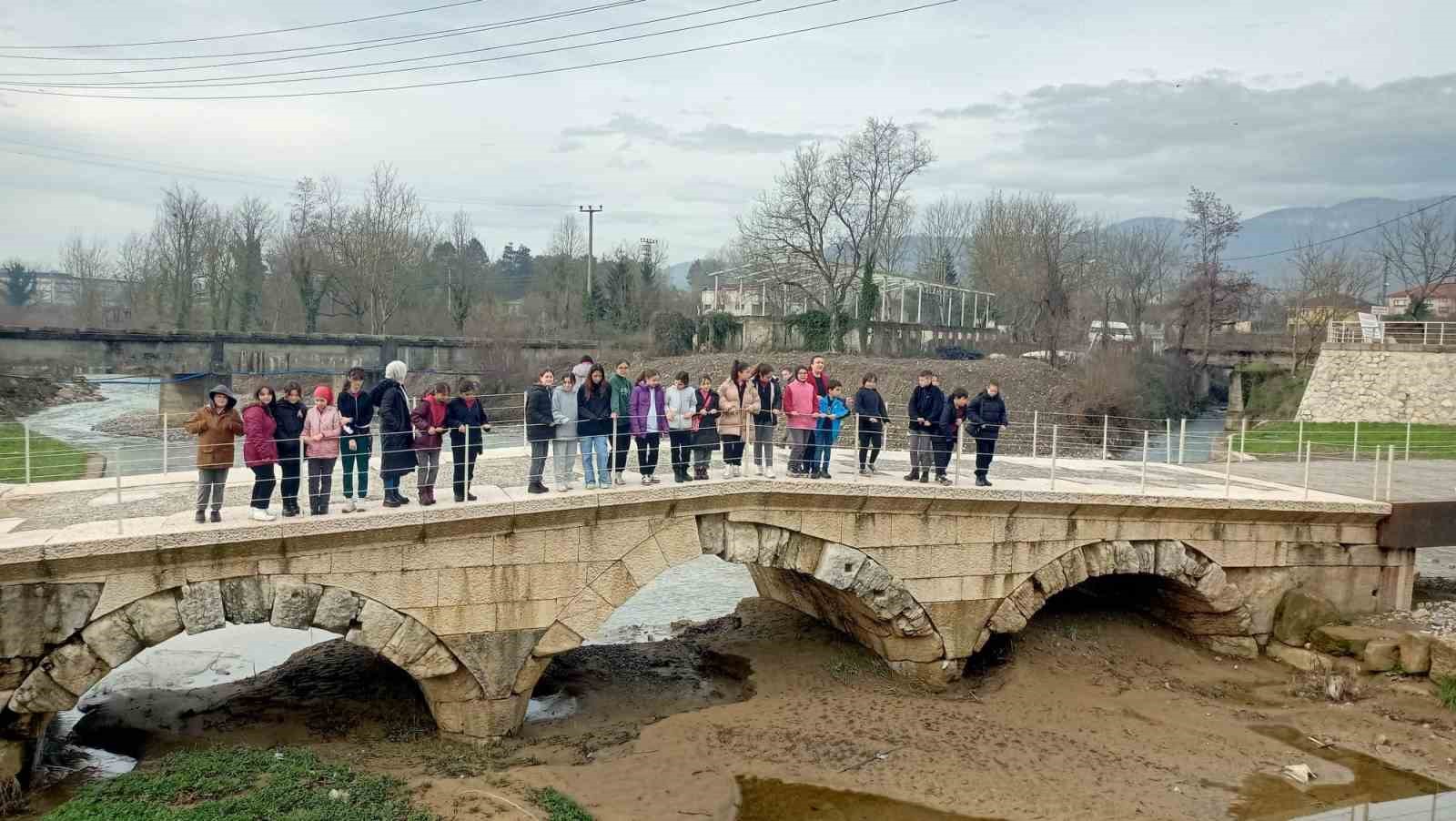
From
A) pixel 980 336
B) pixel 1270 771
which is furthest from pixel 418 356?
pixel 1270 771

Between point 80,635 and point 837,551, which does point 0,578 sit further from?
point 837,551

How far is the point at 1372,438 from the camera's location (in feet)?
91.8

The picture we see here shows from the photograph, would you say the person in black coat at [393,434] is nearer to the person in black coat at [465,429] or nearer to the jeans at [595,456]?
the person in black coat at [465,429]

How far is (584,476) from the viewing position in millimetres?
11688

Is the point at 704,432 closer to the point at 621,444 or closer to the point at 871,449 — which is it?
Answer: the point at 621,444

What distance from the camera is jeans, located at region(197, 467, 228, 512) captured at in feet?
32.6

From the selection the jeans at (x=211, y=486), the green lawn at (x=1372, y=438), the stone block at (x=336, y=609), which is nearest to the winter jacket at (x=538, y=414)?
the stone block at (x=336, y=609)

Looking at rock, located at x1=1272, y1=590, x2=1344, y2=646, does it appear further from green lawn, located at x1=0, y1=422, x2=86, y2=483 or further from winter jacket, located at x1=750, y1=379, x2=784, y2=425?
green lawn, located at x1=0, y1=422, x2=86, y2=483

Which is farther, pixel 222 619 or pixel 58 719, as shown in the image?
pixel 58 719

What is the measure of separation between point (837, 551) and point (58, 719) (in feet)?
30.3

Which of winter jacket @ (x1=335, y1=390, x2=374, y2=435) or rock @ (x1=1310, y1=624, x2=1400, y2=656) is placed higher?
winter jacket @ (x1=335, y1=390, x2=374, y2=435)

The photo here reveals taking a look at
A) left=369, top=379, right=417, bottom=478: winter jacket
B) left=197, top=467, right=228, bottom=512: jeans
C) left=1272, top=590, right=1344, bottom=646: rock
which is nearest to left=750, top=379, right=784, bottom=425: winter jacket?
left=369, top=379, right=417, bottom=478: winter jacket

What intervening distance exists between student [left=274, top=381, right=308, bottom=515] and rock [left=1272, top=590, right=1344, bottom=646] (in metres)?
12.8

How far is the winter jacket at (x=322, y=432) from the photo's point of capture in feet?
34.2
